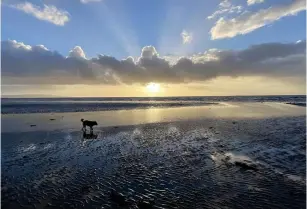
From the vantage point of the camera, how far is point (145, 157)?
14703 millimetres

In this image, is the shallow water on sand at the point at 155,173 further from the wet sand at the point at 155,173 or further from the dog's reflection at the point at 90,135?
the dog's reflection at the point at 90,135

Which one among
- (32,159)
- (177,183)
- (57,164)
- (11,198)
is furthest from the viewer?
(32,159)

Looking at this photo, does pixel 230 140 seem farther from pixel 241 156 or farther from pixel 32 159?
pixel 32 159

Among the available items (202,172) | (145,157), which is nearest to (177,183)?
(202,172)

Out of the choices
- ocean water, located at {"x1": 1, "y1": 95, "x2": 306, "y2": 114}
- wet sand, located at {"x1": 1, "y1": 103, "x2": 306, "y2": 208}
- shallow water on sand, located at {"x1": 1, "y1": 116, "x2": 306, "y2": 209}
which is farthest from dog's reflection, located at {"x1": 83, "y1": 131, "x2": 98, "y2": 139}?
ocean water, located at {"x1": 1, "y1": 95, "x2": 306, "y2": 114}

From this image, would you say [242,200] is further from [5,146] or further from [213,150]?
[5,146]

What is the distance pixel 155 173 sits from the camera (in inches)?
460

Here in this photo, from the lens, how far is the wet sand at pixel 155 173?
873cm

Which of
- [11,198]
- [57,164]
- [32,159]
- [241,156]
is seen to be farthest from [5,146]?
[241,156]

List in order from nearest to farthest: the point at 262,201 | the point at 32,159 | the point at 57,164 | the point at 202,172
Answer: the point at 262,201 < the point at 202,172 < the point at 57,164 < the point at 32,159

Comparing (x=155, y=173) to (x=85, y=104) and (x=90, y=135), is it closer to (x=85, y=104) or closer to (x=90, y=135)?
(x=90, y=135)

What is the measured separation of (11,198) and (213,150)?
11.6 m

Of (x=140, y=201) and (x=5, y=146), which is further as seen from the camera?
(x=5, y=146)

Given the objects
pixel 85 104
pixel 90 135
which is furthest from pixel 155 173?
pixel 85 104
